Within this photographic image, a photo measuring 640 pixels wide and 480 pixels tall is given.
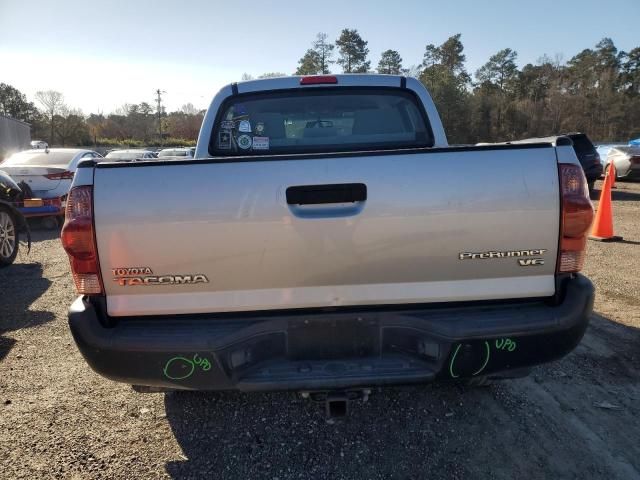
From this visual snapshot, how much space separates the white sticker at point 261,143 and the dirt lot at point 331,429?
179cm

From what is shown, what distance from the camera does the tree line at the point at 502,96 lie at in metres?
52.4

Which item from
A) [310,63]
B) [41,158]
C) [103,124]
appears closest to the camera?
[41,158]

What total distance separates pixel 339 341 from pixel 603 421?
182 cm

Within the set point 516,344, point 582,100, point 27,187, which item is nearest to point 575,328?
point 516,344

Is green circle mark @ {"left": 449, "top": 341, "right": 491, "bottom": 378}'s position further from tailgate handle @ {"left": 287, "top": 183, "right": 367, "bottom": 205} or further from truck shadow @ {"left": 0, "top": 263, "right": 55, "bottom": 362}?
truck shadow @ {"left": 0, "top": 263, "right": 55, "bottom": 362}

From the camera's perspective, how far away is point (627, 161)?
15672mm

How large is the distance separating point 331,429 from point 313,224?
4.57 ft

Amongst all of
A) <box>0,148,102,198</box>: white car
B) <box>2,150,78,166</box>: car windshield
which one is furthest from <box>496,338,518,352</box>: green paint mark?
<box>2,150,78,166</box>: car windshield

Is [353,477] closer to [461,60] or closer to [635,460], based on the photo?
[635,460]

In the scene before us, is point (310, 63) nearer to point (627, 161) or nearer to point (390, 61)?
point (390, 61)

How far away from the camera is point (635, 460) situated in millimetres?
2361

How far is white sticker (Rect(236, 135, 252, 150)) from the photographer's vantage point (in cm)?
341

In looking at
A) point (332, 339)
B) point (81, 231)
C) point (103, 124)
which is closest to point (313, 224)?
point (332, 339)

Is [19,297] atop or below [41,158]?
below
